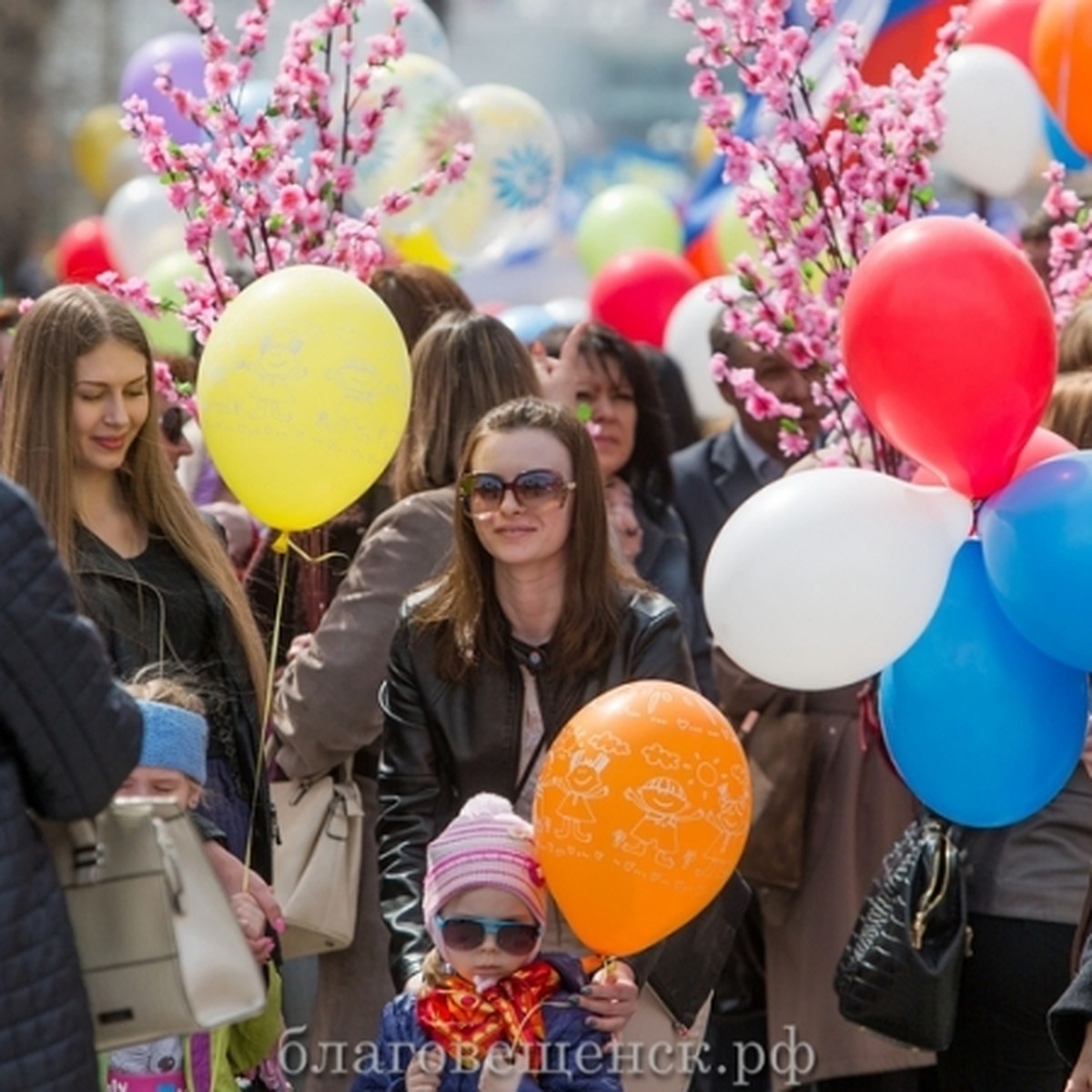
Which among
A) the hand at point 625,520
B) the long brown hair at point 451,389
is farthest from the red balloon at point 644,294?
the long brown hair at point 451,389

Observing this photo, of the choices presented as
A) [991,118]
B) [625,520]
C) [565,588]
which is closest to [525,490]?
[565,588]

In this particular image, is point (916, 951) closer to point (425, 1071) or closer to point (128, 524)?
point (425, 1071)

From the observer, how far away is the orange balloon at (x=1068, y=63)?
22.4 ft

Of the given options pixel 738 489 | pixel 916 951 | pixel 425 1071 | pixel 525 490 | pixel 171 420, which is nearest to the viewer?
pixel 425 1071

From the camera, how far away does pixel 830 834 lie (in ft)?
19.5

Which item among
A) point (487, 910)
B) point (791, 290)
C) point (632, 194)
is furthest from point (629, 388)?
point (632, 194)

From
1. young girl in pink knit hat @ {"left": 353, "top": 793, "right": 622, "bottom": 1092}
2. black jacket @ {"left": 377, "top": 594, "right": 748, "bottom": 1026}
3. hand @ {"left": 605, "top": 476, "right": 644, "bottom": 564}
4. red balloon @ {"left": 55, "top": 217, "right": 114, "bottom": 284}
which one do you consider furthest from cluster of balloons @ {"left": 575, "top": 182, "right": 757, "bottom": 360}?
red balloon @ {"left": 55, "top": 217, "right": 114, "bottom": 284}

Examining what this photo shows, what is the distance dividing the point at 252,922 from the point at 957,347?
1570 mm

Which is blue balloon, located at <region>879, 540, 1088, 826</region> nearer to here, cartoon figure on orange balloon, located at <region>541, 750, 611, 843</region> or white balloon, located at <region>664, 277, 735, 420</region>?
cartoon figure on orange balloon, located at <region>541, 750, 611, 843</region>

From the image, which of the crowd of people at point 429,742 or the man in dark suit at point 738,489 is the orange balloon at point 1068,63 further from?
the crowd of people at point 429,742

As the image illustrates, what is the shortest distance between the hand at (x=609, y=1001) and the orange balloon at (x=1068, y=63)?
3.48 meters

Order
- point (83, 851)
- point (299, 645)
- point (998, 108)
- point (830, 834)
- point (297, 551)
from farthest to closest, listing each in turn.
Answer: point (998, 108) < point (830, 834) < point (299, 645) < point (297, 551) < point (83, 851)

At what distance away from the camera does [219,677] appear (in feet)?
15.7

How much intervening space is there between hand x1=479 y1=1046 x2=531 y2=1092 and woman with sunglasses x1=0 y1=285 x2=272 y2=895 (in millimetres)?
805
